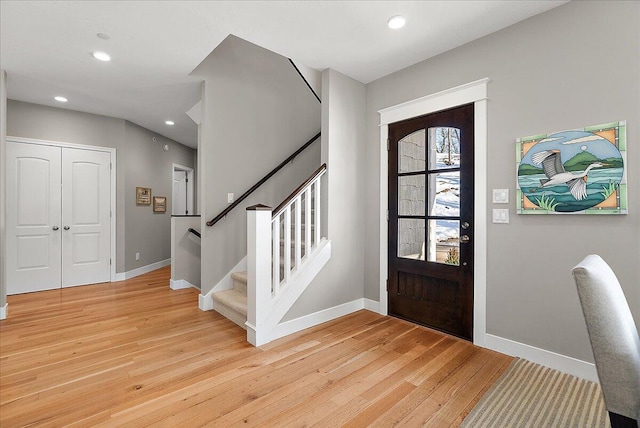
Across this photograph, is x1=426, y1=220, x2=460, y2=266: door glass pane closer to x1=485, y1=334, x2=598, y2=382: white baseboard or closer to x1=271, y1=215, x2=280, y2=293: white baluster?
x1=485, y1=334, x2=598, y2=382: white baseboard

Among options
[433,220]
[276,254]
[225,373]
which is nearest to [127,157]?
[276,254]

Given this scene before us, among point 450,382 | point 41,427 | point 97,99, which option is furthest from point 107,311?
point 450,382

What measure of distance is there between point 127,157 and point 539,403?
5.92m

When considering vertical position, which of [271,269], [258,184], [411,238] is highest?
[258,184]

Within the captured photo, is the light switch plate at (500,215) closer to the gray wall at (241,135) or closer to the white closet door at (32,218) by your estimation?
the gray wall at (241,135)

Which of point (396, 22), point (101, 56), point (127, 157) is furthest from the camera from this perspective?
point (127, 157)

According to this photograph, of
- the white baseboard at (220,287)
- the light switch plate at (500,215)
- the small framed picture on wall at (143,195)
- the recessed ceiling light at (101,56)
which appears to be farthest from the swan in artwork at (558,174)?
the small framed picture on wall at (143,195)

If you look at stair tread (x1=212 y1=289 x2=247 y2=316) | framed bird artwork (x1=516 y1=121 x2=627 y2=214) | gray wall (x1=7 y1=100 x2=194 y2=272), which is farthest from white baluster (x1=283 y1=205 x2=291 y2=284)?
gray wall (x1=7 y1=100 x2=194 y2=272)

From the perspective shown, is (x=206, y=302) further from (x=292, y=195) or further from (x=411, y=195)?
(x=411, y=195)

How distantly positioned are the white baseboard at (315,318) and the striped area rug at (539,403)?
5.03 feet

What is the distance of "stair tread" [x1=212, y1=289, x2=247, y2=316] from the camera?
291 cm

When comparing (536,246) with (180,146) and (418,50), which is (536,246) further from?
(180,146)

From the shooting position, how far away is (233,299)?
10.4ft

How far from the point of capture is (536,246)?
2.22 meters
